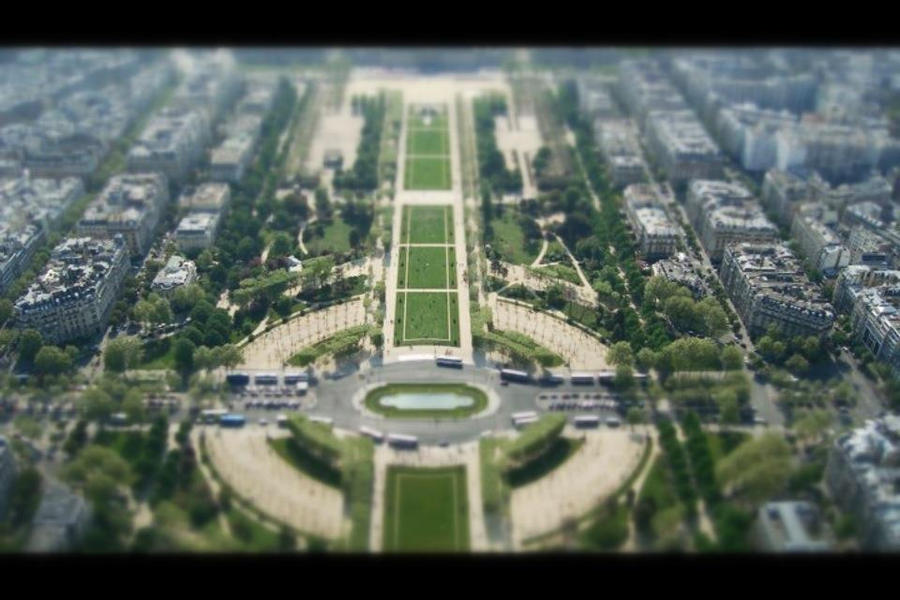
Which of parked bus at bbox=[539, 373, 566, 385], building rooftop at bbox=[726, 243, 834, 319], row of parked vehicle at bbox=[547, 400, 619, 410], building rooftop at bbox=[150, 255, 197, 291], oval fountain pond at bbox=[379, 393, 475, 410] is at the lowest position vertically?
oval fountain pond at bbox=[379, 393, 475, 410]

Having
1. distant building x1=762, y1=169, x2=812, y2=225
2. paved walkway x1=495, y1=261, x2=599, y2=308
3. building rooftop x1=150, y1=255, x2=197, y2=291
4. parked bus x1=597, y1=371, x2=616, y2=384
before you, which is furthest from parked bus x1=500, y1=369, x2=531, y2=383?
distant building x1=762, y1=169, x2=812, y2=225

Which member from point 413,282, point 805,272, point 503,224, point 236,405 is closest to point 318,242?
point 413,282

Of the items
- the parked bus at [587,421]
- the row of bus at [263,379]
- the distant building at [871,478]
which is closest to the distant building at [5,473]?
the row of bus at [263,379]

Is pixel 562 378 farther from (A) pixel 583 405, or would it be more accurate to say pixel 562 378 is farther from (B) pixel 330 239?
(B) pixel 330 239

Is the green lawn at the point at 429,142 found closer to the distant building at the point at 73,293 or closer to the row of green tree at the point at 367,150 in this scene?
the row of green tree at the point at 367,150

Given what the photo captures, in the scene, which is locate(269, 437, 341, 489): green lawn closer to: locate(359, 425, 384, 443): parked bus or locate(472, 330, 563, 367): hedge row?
locate(359, 425, 384, 443): parked bus

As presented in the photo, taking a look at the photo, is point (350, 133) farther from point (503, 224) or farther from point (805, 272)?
point (805, 272)

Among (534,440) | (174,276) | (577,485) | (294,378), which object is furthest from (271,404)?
A: (577,485)
